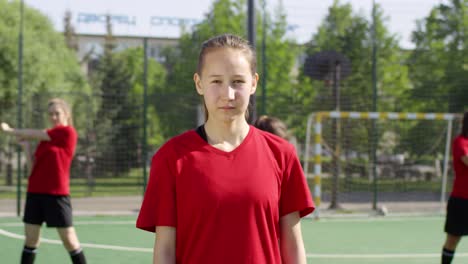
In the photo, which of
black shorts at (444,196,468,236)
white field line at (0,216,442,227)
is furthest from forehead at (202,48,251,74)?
white field line at (0,216,442,227)

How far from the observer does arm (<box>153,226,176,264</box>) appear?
7.40 ft

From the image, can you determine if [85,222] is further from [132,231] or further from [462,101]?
[462,101]

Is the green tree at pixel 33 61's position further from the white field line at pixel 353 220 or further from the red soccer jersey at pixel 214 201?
the red soccer jersey at pixel 214 201

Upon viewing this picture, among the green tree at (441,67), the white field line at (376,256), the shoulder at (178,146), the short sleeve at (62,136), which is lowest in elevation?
the white field line at (376,256)

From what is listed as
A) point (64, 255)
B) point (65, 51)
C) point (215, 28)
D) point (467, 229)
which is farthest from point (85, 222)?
point (65, 51)

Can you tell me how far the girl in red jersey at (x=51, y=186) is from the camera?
20.6 feet

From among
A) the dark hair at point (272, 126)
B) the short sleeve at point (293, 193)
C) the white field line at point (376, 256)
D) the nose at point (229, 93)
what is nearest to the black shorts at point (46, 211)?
the dark hair at point (272, 126)

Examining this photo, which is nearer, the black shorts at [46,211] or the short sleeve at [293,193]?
the short sleeve at [293,193]

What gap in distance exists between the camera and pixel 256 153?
7.54 feet

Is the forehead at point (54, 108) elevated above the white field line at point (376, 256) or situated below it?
above

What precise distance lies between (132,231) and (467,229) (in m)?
5.69

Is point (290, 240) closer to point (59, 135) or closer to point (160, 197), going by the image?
point (160, 197)

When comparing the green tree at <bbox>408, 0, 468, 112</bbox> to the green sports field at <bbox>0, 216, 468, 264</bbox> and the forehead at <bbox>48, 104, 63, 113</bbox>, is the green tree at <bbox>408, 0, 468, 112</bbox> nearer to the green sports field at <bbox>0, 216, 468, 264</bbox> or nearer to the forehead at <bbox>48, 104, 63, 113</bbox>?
the green sports field at <bbox>0, 216, 468, 264</bbox>

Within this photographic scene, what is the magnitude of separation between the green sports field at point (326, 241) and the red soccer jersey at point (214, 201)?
18.5 feet
